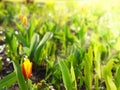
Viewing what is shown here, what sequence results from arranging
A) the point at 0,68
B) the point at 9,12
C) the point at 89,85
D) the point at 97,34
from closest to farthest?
the point at 89,85, the point at 0,68, the point at 97,34, the point at 9,12

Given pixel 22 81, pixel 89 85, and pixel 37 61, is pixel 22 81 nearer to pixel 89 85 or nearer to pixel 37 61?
pixel 89 85

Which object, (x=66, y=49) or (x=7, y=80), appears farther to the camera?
(x=66, y=49)

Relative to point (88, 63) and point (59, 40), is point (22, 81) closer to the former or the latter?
point (88, 63)

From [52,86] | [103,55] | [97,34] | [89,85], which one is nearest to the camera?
[89,85]

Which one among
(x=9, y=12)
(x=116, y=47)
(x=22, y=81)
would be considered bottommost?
(x=116, y=47)

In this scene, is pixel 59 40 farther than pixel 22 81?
Yes

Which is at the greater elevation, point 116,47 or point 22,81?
point 22,81

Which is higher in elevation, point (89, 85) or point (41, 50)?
point (41, 50)

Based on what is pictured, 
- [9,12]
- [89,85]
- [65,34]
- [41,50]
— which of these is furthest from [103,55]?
[9,12]

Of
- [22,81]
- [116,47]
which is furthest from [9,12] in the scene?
[22,81]
